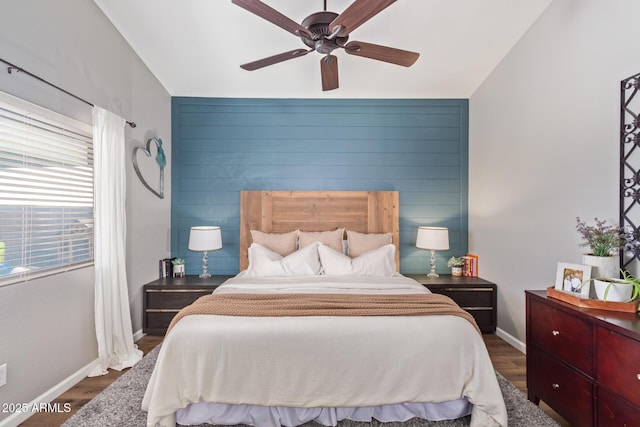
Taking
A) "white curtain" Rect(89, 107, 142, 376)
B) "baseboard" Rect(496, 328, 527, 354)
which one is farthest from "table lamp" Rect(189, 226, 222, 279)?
"baseboard" Rect(496, 328, 527, 354)

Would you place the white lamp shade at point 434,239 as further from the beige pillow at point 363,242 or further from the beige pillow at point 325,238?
the beige pillow at point 325,238

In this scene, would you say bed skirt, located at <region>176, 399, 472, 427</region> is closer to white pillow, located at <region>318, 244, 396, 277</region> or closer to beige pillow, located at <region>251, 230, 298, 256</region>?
white pillow, located at <region>318, 244, 396, 277</region>

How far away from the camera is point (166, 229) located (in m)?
3.86

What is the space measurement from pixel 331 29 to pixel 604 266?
218cm

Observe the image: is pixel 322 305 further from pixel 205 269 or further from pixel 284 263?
pixel 205 269

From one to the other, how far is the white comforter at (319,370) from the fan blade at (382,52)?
189 cm

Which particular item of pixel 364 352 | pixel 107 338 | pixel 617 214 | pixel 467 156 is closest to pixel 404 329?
pixel 364 352

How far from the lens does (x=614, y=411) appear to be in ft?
5.09

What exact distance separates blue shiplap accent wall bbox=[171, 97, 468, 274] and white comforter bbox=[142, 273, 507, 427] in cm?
216

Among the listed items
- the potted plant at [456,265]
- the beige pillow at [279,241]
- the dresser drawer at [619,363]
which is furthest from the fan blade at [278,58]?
the potted plant at [456,265]

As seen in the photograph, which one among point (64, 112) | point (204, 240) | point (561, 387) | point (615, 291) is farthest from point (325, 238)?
point (64, 112)

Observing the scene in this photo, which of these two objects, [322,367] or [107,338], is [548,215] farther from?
[107,338]

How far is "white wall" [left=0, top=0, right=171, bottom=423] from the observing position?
1898 millimetres

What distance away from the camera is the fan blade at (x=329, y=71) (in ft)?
7.76
